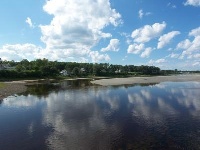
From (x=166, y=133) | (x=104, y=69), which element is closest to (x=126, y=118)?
(x=166, y=133)

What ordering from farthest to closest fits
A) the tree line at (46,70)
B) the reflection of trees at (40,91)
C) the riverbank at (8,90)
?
the tree line at (46,70)
the reflection of trees at (40,91)
the riverbank at (8,90)

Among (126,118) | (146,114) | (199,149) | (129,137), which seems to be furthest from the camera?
(146,114)

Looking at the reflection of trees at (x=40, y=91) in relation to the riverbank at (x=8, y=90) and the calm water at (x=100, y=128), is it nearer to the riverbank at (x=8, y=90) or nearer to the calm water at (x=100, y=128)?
the riverbank at (x=8, y=90)

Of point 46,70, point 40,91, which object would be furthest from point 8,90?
point 46,70

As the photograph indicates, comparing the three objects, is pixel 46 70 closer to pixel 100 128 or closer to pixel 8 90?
pixel 8 90

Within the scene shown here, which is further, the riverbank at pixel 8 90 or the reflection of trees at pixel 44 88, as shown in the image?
the reflection of trees at pixel 44 88

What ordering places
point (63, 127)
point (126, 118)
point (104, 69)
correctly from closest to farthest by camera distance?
point (63, 127) < point (126, 118) < point (104, 69)

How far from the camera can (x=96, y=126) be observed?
2645 cm

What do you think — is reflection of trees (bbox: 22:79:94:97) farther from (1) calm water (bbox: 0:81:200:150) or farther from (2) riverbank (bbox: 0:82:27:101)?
(1) calm water (bbox: 0:81:200:150)

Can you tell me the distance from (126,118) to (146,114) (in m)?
3.78

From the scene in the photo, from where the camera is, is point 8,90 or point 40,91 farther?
point 40,91

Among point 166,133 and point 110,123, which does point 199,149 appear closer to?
point 166,133

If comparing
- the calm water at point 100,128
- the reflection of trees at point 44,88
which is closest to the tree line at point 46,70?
the reflection of trees at point 44,88

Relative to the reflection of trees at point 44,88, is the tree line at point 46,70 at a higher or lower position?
higher
